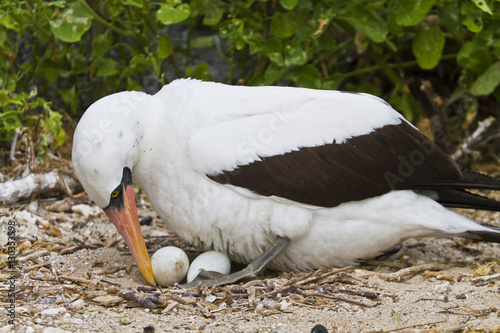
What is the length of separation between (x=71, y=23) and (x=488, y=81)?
331cm

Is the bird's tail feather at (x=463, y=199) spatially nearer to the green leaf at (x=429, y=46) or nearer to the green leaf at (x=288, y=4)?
the green leaf at (x=429, y=46)

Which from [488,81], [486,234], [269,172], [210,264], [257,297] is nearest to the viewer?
[257,297]

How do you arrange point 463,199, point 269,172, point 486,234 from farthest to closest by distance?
point 463,199 → point 486,234 → point 269,172

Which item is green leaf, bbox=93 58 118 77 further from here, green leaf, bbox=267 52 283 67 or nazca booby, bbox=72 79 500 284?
nazca booby, bbox=72 79 500 284

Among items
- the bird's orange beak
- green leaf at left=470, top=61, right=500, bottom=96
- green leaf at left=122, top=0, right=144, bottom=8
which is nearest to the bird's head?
the bird's orange beak

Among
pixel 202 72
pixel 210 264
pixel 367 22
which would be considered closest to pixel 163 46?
pixel 202 72

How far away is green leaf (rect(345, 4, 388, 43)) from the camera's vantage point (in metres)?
4.82

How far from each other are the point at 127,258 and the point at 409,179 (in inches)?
70.7

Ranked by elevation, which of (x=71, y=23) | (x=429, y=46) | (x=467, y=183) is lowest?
(x=467, y=183)

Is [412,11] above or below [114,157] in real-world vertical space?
above

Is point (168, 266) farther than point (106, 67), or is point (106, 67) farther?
point (106, 67)

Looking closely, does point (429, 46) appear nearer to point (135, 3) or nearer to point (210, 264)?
point (135, 3)

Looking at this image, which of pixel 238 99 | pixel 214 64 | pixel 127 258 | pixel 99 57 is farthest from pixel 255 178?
pixel 214 64

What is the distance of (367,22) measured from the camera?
15.9 ft
